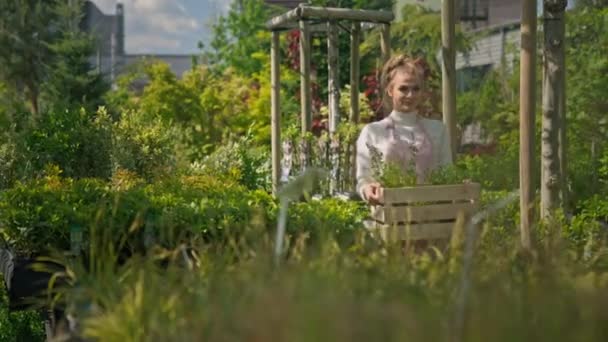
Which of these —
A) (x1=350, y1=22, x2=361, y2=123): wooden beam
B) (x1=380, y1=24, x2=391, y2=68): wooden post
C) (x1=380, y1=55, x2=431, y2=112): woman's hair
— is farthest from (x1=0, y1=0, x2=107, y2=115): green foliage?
(x1=380, y1=55, x2=431, y2=112): woman's hair

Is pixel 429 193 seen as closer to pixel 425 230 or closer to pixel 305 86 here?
pixel 425 230

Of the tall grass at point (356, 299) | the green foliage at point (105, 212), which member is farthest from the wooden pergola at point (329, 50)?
the tall grass at point (356, 299)

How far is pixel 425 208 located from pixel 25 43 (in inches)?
724

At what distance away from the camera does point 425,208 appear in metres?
3.97

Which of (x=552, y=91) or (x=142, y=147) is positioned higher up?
(x=552, y=91)

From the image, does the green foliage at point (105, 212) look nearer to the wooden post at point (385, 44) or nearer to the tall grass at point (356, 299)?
the tall grass at point (356, 299)

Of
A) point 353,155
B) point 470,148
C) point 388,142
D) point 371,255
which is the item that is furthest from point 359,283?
point 470,148

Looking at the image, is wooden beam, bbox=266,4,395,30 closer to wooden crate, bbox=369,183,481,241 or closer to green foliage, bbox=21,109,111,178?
green foliage, bbox=21,109,111,178

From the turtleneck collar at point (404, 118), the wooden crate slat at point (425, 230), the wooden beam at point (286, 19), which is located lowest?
the wooden crate slat at point (425, 230)

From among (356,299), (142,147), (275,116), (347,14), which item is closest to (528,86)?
(356,299)

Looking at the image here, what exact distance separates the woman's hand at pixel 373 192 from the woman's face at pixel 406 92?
0.46 m

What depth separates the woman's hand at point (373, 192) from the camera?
156 inches

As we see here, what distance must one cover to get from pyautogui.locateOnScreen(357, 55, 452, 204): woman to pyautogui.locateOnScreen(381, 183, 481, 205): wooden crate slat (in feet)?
0.75

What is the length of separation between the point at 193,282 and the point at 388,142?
1750 millimetres
